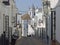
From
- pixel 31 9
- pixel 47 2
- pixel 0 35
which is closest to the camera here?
pixel 0 35

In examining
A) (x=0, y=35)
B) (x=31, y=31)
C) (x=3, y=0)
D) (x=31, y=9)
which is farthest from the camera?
(x=31, y=9)

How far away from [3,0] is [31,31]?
1898 inches

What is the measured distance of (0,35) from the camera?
20.1m

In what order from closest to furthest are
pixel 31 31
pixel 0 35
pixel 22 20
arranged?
pixel 0 35
pixel 31 31
pixel 22 20

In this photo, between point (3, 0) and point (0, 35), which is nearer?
point (0, 35)

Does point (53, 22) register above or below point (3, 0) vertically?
below

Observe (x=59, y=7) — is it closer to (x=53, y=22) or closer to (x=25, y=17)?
(x=53, y=22)

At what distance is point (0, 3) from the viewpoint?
67.3 ft

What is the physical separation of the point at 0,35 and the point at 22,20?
6101cm

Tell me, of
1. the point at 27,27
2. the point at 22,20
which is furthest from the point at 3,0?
the point at 22,20

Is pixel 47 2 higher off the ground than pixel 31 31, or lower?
higher

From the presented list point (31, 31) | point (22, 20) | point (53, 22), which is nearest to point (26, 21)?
point (22, 20)

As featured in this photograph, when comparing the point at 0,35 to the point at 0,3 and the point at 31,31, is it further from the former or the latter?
the point at 31,31

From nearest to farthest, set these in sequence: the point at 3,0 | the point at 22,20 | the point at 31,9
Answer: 1. the point at 3,0
2. the point at 22,20
3. the point at 31,9
